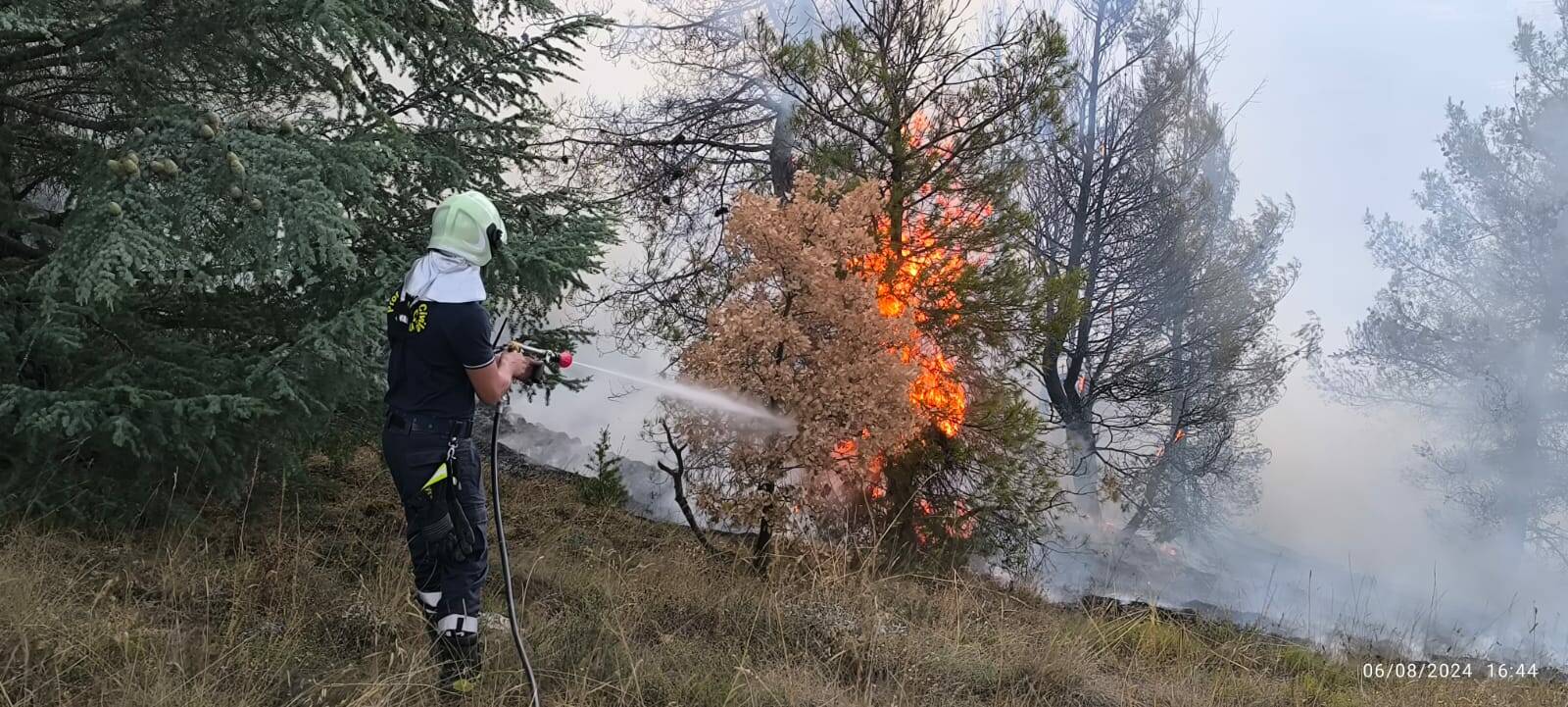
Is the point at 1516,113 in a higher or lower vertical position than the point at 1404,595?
higher

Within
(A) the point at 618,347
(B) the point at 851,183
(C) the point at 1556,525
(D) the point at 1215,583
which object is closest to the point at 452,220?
(B) the point at 851,183

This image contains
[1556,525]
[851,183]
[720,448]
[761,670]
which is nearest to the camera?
[761,670]

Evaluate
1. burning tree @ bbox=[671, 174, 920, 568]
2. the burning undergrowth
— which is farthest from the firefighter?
the burning undergrowth

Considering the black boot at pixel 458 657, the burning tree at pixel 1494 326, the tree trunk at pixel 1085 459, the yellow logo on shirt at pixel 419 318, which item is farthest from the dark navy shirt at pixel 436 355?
the burning tree at pixel 1494 326

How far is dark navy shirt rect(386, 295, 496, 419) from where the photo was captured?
133 inches

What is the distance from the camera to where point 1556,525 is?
58.3 ft

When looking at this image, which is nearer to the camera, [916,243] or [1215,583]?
[916,243]

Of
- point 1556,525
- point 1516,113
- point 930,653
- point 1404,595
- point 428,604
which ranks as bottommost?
point 428,604

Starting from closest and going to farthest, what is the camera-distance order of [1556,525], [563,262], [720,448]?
[563,262] < [720,448] < [1556,525]

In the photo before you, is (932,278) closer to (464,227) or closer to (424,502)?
(464,227)

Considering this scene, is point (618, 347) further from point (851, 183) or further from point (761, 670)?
point (761, 670)

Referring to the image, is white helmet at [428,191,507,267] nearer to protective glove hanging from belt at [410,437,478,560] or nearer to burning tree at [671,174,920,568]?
protective glove hanging from belt at [410,437,478,560]

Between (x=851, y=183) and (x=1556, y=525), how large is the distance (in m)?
17.4

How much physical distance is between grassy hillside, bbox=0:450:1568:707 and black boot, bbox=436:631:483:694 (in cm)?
8
